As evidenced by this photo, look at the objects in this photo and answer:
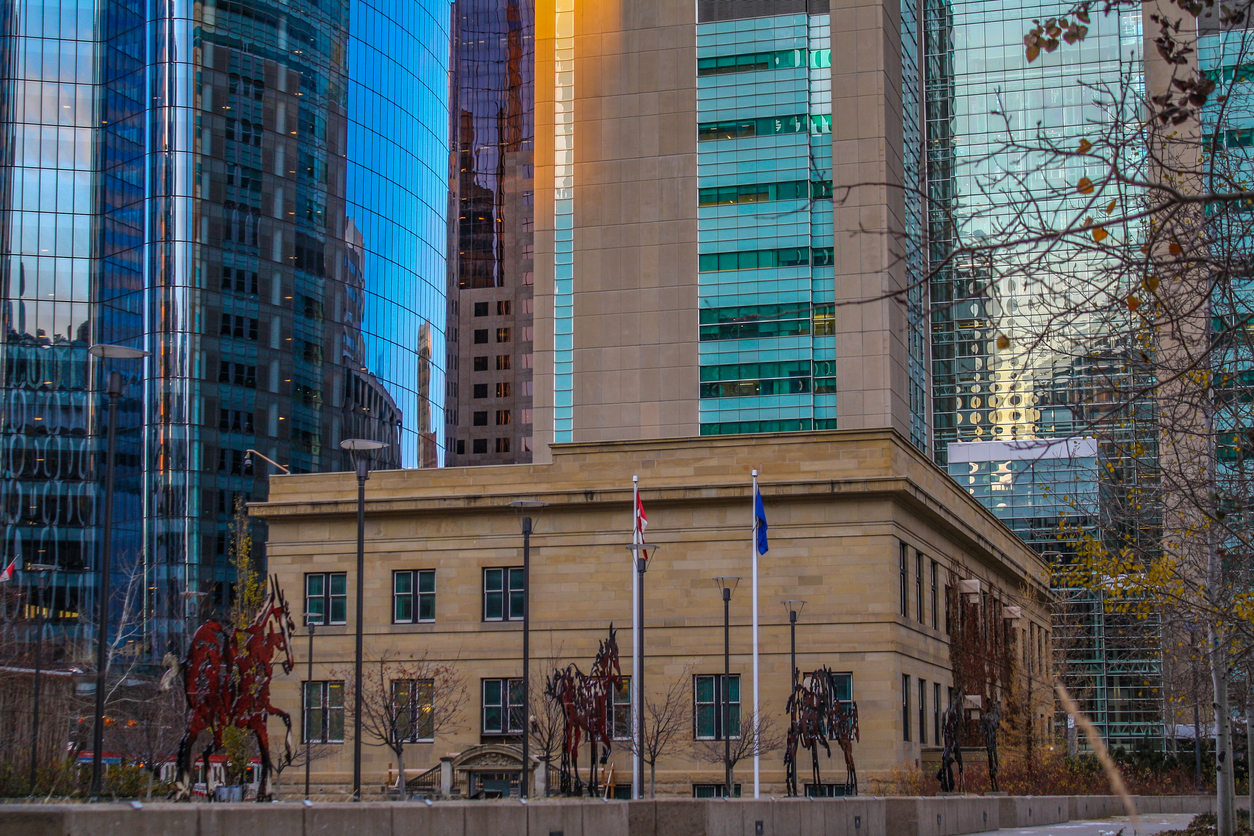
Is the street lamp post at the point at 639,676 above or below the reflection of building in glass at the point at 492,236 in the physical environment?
below

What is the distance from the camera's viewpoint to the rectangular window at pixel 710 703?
49.7m

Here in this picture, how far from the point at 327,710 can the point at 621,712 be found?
34.9ft

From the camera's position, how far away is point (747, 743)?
46.9 meters

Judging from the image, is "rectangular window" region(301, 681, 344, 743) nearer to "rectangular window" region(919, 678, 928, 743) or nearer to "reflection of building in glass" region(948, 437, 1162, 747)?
"rectangular window" region(919, 678, 928, 743)

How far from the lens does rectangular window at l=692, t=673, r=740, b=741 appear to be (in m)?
49.7

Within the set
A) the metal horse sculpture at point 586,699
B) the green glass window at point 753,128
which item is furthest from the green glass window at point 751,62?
the metal horse sculpture at point 586,699

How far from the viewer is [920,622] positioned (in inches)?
2087

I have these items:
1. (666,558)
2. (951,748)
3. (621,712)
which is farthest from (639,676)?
(951,748)

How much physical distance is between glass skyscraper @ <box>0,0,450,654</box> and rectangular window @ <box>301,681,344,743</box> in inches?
2006

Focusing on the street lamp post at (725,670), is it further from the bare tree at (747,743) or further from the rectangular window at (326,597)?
the rectangular window at (326,597)

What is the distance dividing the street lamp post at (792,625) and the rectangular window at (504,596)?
9.63 metres

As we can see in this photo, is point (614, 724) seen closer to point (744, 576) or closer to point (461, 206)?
point (744, 576)

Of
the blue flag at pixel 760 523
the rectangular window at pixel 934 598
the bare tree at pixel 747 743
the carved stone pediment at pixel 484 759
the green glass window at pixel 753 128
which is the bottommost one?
the carved stone pediment at pixel 484 759

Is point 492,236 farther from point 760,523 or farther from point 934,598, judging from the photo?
point 760,523
